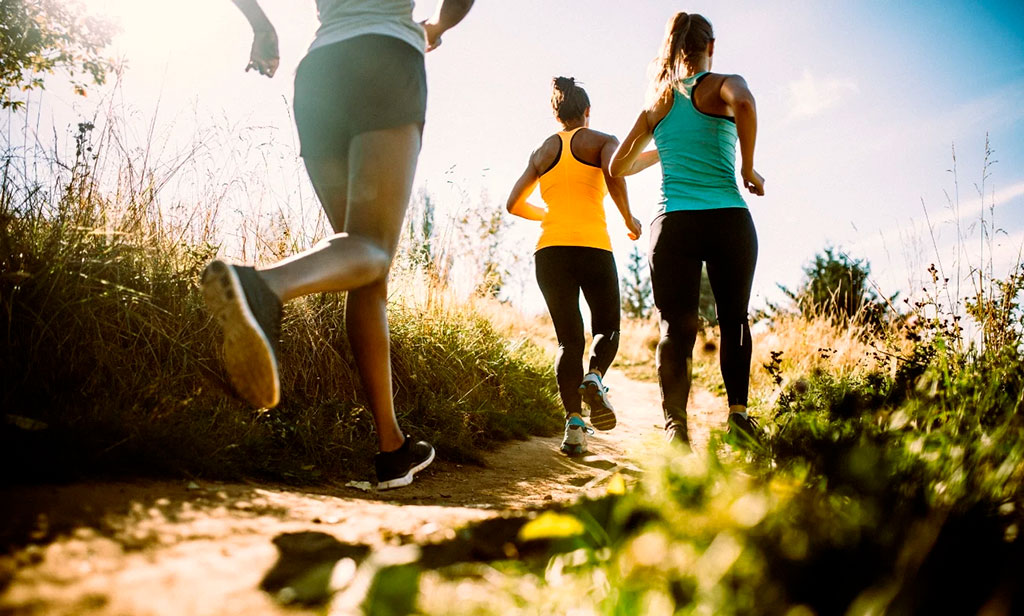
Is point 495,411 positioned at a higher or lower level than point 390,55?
lower

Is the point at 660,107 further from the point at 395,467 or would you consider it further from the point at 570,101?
the point at 395,467

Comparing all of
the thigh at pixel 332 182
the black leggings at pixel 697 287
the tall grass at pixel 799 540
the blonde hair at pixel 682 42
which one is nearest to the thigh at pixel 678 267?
the black leggings at pixel 697 287

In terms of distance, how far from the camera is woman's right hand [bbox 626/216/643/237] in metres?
3.71

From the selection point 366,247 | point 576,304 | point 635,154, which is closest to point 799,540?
point 366,247

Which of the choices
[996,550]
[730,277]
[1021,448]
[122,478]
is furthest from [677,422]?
[122,478]

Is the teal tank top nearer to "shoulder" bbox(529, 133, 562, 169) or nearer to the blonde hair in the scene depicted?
the blonde hair

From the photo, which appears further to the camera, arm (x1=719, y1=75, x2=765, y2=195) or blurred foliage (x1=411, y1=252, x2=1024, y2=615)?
arm (x1=719, y1=75, x2=765, y2=195)

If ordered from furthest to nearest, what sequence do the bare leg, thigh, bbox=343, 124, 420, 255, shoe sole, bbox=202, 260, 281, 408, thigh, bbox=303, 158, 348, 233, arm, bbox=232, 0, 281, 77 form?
arm, bbox=232, 0, 281, 77, thigh, bbox=303, 158, 348, 233, thigh, bbox=343, 124, 420, 255, the bare leg, shoe sole, bbox=202, 260, 281, 408

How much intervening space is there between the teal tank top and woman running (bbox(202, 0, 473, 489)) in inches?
47.2

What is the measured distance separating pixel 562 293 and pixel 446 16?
1820 millimetres

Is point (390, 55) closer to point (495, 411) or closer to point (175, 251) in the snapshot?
point (175, 251)

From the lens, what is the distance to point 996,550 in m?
0.99

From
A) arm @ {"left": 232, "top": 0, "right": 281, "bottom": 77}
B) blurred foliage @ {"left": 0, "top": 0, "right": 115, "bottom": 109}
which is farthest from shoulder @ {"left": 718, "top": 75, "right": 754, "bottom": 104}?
blurred foliage @ {"left": 0, "top": 0, "right": 115, "bottom": 109}

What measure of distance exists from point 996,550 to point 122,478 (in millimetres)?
2039
